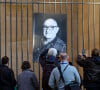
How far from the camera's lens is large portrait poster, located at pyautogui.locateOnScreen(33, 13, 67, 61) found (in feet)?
26.7

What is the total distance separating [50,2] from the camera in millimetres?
8844

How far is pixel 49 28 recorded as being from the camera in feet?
26.8

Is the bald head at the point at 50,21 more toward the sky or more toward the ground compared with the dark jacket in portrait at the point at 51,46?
more toward the sky

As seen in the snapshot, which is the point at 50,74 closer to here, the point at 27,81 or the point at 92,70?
the point at 27,81

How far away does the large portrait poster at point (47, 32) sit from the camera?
8.12 meters

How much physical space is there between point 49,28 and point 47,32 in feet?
0.40

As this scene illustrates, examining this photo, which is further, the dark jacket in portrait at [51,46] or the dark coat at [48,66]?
the dark jacket in portrait at [51,46]

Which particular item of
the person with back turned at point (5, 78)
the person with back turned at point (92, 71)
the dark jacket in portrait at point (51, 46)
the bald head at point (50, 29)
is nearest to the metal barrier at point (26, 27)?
the dark jacket in portrait at point (51, 46)

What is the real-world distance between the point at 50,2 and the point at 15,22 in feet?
3.96

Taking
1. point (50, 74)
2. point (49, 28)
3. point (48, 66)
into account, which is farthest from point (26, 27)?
point (50, 74)

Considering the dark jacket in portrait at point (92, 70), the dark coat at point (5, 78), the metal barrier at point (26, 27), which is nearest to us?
the dark jacket in portrait at point (92, 70)

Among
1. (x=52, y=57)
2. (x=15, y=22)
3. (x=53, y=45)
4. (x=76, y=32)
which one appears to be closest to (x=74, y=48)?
(x=76, y=32)

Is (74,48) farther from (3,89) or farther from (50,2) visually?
(3,89)

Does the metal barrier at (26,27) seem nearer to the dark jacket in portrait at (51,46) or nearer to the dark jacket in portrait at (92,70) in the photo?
the dark jacket in portrait at (51,46)
